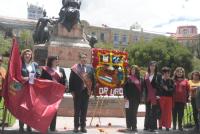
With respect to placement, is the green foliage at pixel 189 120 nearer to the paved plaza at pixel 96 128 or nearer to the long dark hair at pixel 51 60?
the paved plaza at pixel 96 128

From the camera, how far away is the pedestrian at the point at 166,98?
35.0ft

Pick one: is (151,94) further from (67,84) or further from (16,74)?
(16,74)

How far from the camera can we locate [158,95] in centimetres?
1062

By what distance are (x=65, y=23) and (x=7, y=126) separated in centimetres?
883

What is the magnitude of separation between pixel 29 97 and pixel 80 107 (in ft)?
4.53

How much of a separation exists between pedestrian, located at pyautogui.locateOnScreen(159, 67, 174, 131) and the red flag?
2.88 metres

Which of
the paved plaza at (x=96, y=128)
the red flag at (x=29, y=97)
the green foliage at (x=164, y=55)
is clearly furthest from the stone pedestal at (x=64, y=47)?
the green foliage at (x=164, y=55)

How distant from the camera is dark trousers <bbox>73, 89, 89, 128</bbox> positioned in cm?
962

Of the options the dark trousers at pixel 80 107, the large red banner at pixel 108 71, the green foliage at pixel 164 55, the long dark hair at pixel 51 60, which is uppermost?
the long dark hair at pixel 51 60

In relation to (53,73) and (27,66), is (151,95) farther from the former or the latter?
(27,66)

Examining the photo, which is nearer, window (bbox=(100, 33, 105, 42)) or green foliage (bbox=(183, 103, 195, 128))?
green foliage (bbox=(183, 103, 195, 128))

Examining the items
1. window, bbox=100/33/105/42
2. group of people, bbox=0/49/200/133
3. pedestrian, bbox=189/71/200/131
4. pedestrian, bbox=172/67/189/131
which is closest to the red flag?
group of people, bbox=0/49/200/133

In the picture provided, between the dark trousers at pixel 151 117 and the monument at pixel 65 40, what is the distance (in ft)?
23.5

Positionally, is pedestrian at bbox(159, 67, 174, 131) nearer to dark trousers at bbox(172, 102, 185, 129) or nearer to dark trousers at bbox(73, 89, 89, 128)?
dark trousers at bbox(172, 102, 185, 129)
